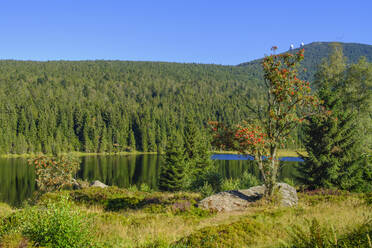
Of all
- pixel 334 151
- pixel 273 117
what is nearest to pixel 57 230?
pixel 273 117

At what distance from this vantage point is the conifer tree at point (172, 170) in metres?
43.4

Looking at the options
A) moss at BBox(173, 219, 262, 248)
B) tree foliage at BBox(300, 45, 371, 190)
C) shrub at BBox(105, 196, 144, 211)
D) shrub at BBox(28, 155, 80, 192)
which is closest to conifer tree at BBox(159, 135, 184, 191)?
shrub at BBox(28, 155, 80, 192)

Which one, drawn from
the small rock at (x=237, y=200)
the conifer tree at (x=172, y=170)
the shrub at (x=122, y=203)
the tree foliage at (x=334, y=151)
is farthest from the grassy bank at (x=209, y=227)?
the conifer tree at (x=172, y=170)

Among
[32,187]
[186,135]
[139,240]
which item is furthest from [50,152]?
[139,240]

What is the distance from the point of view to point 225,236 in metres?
8.38

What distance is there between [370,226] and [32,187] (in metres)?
60.5

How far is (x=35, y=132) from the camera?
14238cm

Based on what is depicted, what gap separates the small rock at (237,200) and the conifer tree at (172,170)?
27515 millimetres

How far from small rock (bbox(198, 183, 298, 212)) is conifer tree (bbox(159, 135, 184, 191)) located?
2751 cm

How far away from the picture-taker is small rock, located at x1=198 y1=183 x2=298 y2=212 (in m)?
14.7

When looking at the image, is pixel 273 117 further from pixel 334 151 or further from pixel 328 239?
pixel 334 151

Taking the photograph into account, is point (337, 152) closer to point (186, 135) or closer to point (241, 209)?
point (241, 209)

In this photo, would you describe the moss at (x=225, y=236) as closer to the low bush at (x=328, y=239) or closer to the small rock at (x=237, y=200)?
the low bush at (x=328, y=239)

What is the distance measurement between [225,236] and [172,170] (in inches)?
1404
